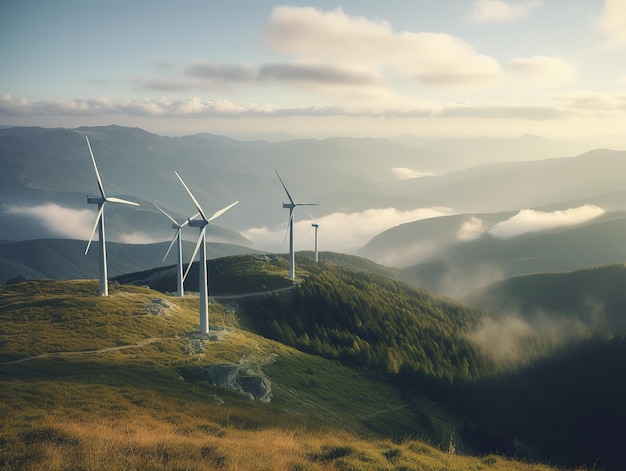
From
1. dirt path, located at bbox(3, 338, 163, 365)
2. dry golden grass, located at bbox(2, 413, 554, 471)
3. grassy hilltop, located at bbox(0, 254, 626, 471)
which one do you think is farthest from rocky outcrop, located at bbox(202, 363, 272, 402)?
dry golden grass, located at bbox(2, 413, 554, 471)

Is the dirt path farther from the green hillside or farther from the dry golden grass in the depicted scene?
the dry golden grass

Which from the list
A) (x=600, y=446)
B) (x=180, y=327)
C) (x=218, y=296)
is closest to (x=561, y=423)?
(x=600, y=446)

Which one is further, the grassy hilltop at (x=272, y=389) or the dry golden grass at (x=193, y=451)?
the grassy hilltop at (x=272, y=389)

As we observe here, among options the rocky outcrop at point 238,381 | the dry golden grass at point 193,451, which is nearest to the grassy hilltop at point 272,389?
the dry golden grass at point 193,451

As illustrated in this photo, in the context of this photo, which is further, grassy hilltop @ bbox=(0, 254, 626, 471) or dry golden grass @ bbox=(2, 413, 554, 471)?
grassy hilltop @ bbox=(0, 254, 626, 471)

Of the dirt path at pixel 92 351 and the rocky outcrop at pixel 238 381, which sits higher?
the dirt path at pixel 92 351

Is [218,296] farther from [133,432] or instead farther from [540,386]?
[540,386]

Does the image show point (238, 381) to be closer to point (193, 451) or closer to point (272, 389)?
point (272, 389)

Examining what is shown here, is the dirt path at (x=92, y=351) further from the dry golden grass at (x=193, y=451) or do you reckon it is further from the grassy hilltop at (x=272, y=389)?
the dry golden grass at (x=193, y=451)

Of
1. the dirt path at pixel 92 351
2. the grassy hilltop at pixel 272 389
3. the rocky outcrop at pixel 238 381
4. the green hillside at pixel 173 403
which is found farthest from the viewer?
the rocky outcrop at pixel 238 381

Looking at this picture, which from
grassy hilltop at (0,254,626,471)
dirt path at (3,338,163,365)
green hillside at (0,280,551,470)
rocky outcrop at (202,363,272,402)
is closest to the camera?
green hillside at (0,280,551,470)
